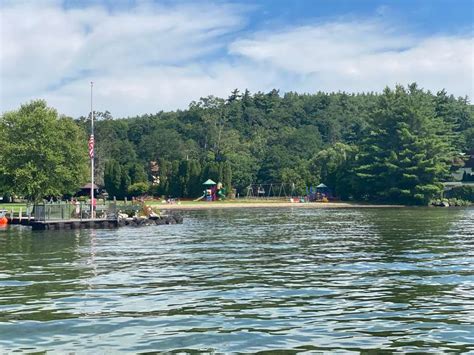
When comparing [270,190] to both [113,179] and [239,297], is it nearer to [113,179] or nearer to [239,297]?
[113,179]

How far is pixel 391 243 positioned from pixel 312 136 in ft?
392

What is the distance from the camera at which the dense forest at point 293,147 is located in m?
105

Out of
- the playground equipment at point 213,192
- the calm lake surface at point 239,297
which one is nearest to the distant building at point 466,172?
the playground equipment at point 213,192

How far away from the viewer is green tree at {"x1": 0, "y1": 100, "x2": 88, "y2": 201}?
68.8 meters

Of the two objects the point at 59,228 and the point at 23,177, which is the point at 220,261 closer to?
the point at 59,228

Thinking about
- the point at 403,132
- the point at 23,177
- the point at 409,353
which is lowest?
the point at 409,353

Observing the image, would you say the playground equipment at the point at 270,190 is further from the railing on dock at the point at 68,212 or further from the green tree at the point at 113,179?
the railing on dock at the point at 68,212

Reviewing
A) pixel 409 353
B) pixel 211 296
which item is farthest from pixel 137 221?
pixel 409 353

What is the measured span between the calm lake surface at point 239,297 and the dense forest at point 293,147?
49233 millimetres

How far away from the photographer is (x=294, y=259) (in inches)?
1062

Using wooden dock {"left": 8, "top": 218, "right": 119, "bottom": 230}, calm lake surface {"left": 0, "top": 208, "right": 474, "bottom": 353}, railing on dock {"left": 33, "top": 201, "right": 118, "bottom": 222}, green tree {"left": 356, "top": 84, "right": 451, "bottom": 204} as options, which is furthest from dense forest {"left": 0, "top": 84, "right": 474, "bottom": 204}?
calm lake surface {"left": 0, "top": 208, "right": 474, "bottom": 353}

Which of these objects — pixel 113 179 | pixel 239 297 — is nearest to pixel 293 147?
pixel 113 179

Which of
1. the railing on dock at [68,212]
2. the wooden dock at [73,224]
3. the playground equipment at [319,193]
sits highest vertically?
the playground equipment at [319,193]

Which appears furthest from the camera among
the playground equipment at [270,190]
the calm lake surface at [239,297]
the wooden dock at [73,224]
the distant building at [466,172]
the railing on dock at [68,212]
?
the playground equipment at [270,190]
